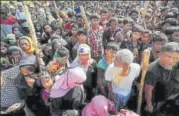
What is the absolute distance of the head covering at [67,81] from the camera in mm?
4172

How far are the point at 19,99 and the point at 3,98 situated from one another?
25 centimetres

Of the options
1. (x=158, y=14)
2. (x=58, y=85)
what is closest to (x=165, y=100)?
(x=58, y=85)

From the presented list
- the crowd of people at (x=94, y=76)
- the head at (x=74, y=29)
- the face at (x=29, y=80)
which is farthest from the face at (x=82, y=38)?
the face at (x=29, y=80)

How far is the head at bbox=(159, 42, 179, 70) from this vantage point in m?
3.77

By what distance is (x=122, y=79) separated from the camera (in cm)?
425

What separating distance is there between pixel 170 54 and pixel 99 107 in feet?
3.43

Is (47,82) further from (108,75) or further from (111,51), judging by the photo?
(111,51)

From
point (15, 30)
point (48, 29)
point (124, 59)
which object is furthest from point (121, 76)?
point (15, 30)

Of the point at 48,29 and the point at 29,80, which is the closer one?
the point at 29,80

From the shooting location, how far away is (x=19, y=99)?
521 cm

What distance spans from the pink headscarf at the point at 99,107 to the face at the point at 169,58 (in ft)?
2.73

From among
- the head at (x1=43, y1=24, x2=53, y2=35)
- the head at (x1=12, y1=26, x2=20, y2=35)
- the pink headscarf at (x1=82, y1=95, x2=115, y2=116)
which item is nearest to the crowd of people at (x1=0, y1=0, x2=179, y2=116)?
the pink headscarf at (x1=82, y1=95, x2=115, y2=116)

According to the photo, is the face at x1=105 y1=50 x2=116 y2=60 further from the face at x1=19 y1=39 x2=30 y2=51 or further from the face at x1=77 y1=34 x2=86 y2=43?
the face at x1=19 y1=39 x2=30 y2=51

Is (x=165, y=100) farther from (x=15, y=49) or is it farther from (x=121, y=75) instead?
(x=15, y=49)
